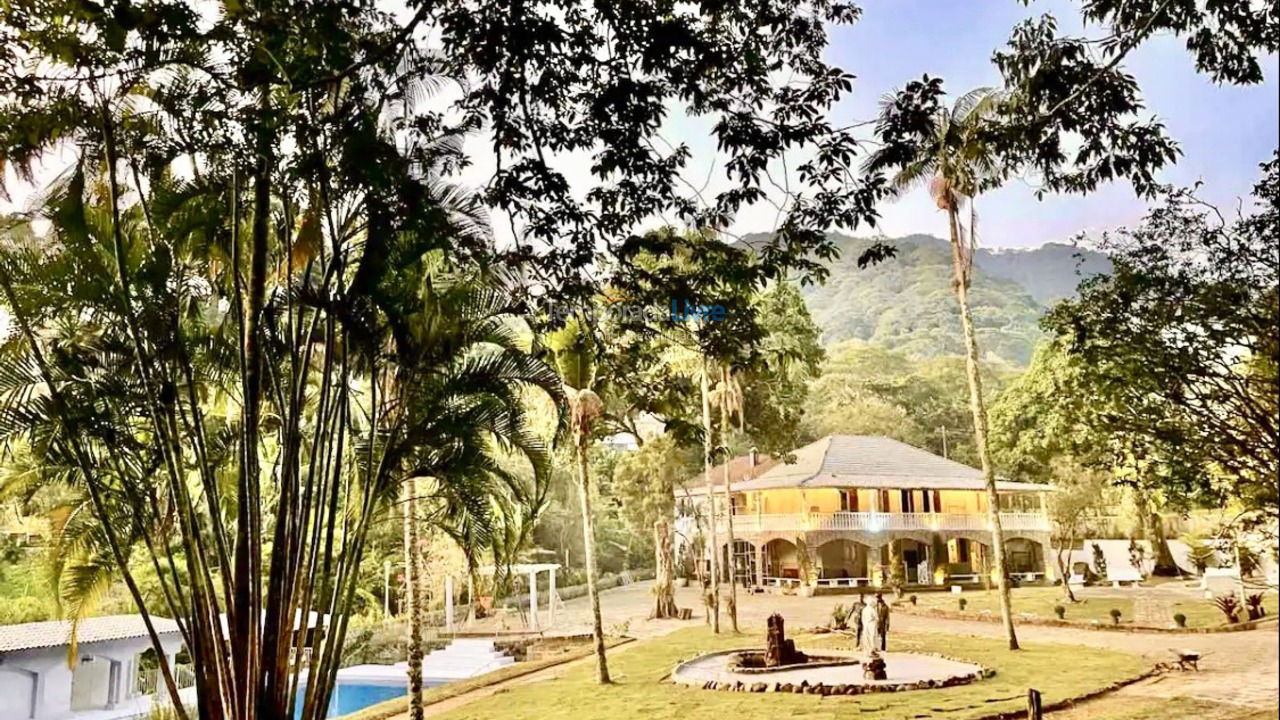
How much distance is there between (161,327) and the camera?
11.3 ft

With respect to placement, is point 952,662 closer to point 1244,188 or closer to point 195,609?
point 1244,188

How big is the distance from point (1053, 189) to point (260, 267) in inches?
127

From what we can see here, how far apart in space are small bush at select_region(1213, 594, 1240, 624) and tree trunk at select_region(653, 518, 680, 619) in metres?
4.00

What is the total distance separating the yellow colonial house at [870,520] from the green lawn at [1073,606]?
136 mm

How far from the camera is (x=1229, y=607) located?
11.2 feet

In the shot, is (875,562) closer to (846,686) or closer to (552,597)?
(846,686)

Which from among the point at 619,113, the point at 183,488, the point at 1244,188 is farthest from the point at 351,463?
the point at 1244,188

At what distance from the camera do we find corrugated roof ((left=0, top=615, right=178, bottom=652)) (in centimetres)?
466

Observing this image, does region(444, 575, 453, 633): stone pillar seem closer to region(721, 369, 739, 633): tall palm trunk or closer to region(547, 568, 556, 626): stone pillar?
region(547, 568, 556, 626): stone pillar

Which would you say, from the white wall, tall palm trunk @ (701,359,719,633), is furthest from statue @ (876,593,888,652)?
the white wall

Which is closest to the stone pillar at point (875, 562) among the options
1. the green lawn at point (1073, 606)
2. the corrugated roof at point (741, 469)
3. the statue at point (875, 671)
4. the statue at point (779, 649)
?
the green lawn at point (1073, 606)

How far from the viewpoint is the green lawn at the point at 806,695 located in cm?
384

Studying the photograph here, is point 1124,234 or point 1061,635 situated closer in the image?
point 1124,234

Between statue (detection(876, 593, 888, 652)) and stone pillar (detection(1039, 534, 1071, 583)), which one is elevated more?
stone pillar (detection(1039, 534, 1071, 583))
